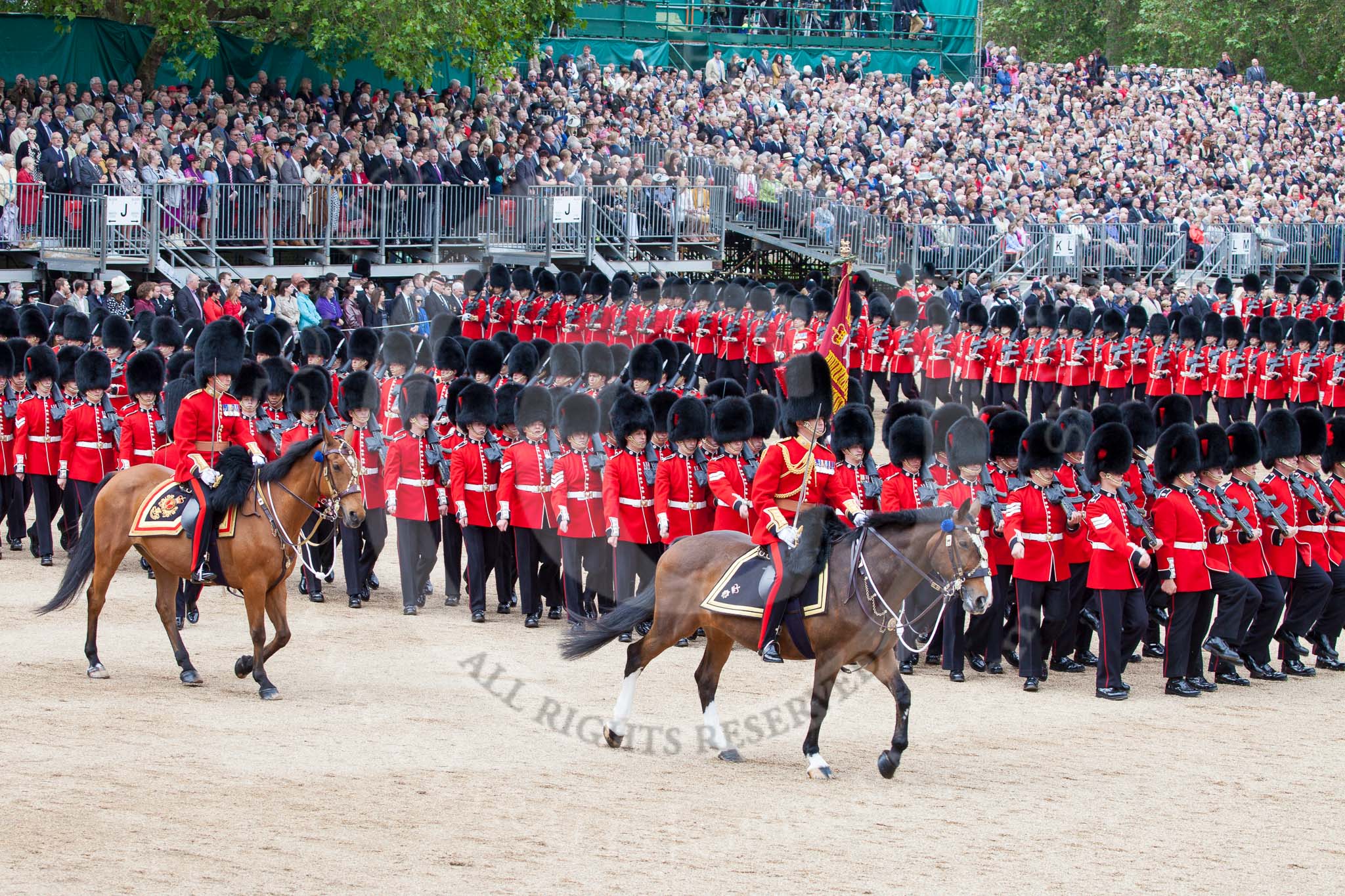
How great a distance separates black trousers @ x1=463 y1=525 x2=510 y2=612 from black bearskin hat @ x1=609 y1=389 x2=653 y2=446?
1078 mm

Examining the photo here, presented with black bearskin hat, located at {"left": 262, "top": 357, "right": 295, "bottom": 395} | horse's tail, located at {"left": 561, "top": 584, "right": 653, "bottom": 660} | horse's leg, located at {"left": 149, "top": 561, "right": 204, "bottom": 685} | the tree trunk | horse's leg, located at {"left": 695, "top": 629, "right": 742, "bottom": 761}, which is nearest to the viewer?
horse's leg, located at {"left": 695, "top": 629, "right": 742, "bottom": 761}

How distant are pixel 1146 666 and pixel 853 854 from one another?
412cm

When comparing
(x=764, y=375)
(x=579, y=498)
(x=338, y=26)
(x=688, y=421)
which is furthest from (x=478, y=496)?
(x=338, y=26)

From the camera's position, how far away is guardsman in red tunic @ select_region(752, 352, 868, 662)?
24.8 feet

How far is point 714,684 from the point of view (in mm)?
7859

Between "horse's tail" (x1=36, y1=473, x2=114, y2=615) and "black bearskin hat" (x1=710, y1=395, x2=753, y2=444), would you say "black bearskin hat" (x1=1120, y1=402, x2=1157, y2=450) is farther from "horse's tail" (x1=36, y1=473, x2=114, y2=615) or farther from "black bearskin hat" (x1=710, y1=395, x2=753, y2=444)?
"horse's tail" (x1=36, y1=473, x2=114, y2=615)

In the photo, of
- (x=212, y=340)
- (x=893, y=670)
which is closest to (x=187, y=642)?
(x=212, y=340)

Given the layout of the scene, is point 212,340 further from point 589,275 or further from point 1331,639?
point 589,275

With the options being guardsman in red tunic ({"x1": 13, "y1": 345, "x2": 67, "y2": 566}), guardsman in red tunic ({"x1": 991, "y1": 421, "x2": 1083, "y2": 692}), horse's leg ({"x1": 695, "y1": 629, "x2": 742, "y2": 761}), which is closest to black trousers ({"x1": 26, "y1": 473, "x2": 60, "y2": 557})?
guardsman in red tunic ({"x1": 13, "y1": 345, "x2": 67, "y2": 566})

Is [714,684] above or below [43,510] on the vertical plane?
below

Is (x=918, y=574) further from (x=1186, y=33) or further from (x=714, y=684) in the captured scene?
(x=1186, y=33)

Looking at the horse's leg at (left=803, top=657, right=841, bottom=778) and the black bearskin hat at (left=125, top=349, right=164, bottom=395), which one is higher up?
the black bearskin hat at (left=125, top=349, right=164, bottom=395)

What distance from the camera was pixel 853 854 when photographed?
6.45 meters

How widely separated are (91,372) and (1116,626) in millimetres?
6871
